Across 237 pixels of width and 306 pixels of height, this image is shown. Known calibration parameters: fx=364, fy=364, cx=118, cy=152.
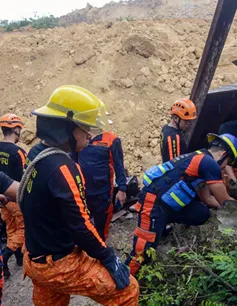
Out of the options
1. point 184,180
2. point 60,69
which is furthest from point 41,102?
point 184,180

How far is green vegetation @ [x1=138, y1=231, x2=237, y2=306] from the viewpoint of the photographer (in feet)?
8.77

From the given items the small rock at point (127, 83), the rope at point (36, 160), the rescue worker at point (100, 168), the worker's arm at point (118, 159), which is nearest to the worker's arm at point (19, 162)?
the rescue worker at point (100, 168)

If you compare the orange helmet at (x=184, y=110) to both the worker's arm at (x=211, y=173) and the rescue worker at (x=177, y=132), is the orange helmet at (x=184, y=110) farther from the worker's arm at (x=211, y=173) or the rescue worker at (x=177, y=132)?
the worker's arm at (x=211, y=173)

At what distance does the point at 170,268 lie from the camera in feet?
10.9

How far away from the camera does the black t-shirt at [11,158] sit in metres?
4.50

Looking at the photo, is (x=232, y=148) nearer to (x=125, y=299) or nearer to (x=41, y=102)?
(x=125, y=299)

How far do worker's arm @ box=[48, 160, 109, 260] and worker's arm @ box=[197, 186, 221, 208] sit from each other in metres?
1.74

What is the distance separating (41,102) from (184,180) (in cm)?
660

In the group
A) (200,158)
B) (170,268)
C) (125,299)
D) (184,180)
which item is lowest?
(170,268)

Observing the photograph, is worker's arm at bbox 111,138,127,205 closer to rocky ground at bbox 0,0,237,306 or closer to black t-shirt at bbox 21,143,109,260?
black t-shirt at bbox 21,143,109,260

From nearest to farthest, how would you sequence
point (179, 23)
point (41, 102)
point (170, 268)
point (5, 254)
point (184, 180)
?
1. point (170, 268)
2. point (184, 180)
3. point (5, 254)
4. point (41, 102)
5. point (179, 23)

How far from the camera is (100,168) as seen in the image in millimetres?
4527

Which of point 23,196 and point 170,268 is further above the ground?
point 23,196

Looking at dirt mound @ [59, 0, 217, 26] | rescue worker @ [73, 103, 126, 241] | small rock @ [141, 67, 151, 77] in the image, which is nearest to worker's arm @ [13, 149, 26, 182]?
rescue worker @ [73, 103, 126, 241]
